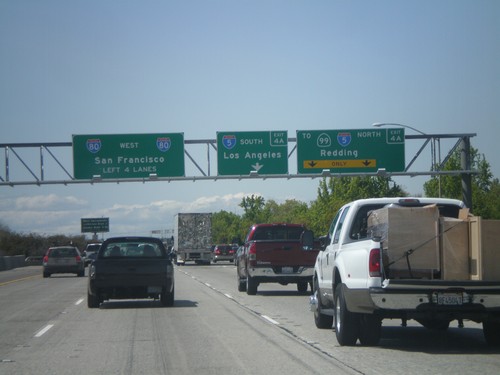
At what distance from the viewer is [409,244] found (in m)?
12.2

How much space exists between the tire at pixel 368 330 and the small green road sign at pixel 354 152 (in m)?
27.6

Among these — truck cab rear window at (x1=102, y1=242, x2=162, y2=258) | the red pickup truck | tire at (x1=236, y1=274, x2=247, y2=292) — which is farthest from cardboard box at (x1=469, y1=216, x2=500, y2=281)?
tire at (x1=236, y1=274, x2=247, y2=292)

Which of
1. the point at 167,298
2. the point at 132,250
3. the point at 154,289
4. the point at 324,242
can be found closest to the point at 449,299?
the point at 324,242

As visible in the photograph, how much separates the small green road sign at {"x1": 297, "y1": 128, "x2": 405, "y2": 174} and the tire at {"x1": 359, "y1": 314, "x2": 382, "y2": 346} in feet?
90.4

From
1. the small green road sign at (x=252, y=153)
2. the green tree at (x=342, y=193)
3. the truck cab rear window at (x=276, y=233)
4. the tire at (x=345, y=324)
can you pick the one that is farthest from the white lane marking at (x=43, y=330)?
the green tree at (x=342, y=193)

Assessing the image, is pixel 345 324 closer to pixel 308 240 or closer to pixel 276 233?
pixel 308 240

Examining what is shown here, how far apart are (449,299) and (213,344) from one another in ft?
13.7

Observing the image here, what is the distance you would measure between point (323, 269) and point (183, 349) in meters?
3.29

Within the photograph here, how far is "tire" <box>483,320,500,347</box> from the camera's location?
13319 mm

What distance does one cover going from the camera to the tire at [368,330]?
1312 cm

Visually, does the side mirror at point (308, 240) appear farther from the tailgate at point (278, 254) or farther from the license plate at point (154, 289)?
the tailgate at point (278, 254)

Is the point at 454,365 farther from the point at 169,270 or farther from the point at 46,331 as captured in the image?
the point at 169,270

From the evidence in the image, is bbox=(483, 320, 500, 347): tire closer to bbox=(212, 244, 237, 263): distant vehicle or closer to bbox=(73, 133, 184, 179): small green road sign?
bbox=(73, 133, 184, 179): small green road sign

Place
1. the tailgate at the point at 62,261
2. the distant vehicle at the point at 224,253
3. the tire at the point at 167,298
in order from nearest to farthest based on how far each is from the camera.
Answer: the tire at the point at 167,298
the tailgate at the point at 62,261
the distant vehicle at the point at 224,253
